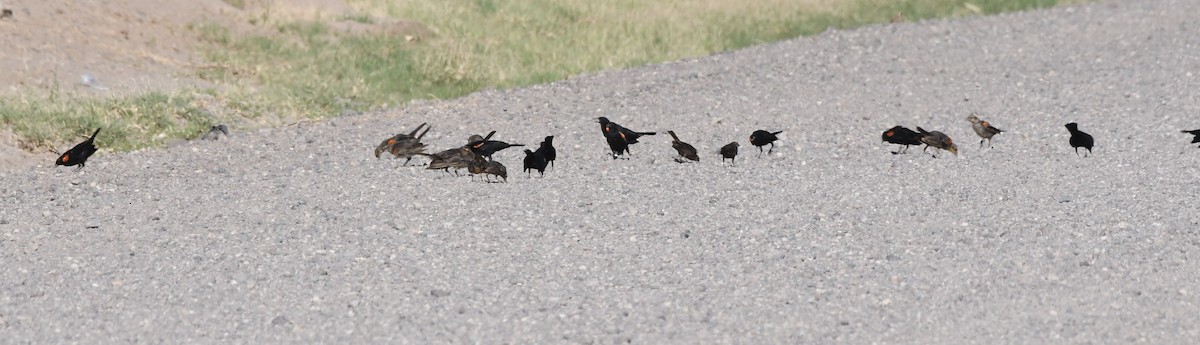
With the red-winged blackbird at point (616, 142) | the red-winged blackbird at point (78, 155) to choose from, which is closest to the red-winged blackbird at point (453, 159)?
the red-winged blackbird at point (616, 142)

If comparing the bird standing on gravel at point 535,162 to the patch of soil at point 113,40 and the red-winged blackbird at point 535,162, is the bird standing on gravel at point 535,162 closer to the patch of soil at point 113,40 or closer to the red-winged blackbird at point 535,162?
the red-winged blackbird at point 535,162

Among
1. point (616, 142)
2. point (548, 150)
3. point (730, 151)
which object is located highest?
point (730, 151)

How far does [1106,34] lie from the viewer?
20078 millimetres

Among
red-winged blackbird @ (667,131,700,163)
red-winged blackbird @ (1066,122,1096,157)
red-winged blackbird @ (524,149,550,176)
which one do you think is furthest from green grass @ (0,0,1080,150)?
red-winged blackbird @ (1066,122,1096,157)

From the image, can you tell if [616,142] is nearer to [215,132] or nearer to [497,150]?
[497,150]

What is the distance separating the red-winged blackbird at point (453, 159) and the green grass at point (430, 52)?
342cm

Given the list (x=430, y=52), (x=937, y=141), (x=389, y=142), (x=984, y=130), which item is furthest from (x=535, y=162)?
(x=430, y=52)

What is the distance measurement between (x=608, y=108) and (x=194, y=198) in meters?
5.36

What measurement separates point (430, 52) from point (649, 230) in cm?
885

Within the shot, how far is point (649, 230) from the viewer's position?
10266 millimetres

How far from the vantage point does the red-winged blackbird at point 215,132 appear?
13.9m

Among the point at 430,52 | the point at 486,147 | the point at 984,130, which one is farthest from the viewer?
the point at 430,52

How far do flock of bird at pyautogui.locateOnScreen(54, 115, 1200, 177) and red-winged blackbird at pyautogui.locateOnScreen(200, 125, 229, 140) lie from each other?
3.57 ft

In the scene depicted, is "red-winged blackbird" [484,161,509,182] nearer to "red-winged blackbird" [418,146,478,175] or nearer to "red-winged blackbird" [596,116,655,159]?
"red-winged blackbird" [418,146,478,175]
